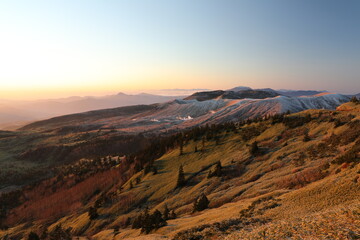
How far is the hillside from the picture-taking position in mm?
11867

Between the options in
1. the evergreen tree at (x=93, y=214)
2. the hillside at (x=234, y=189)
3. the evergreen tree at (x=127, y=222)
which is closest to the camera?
the hillside at (x=234, y=189)

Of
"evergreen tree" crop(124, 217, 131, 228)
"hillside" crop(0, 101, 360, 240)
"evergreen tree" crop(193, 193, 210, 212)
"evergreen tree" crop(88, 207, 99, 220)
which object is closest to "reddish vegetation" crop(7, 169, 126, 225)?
"hillside" crop(0, 101, 360, 240)

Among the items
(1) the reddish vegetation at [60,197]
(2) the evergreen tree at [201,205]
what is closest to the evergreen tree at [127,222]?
(2) the evergreen tree at [201,205]

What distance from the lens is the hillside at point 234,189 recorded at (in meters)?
11.9

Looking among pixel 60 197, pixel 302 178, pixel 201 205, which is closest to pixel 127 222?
pixel 201 205

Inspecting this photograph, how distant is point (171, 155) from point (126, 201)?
636 inches

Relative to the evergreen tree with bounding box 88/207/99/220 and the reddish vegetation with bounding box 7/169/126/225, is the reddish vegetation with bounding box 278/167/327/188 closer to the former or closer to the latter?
the evergreen tree with bounding box 88/207/99/220

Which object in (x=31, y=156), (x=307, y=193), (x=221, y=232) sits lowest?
(x=31, y=156)

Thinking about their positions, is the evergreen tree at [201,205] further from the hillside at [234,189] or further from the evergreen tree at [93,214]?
the evergreen tree at [93,214]

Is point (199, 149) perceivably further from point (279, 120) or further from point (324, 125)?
point (324, 125)

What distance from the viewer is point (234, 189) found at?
2369cm

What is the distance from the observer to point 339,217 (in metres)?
9.20

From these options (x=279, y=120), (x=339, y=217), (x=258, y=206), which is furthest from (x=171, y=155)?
(x=339, y=217)

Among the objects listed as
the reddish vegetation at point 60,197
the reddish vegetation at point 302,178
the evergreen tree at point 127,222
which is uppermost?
the reddish vegetation at point 302,178
